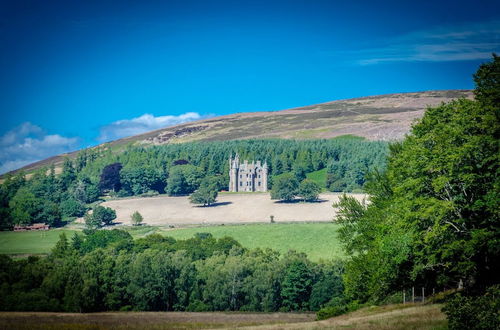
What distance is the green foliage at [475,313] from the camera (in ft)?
77.5

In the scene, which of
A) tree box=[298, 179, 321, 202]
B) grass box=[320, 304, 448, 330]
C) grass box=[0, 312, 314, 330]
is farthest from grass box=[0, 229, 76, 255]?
grass box=[320, 304, 448, 330]

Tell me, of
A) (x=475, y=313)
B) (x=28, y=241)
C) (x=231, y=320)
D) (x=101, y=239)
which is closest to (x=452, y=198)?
(x=475, y=313)

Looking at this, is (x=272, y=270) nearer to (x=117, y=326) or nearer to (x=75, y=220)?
(x=117, y=326)

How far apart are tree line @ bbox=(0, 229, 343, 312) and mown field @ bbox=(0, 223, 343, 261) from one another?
57.7 ft

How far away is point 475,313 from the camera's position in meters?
24.3

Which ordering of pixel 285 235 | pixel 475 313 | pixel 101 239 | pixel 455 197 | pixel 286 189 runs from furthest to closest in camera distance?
1. pixel 286 189
2. pixel 285 235
3. pixel 101 239
4. pixel 455 197
5. pixel 475 313

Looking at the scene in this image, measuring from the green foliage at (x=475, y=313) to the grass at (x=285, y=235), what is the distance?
7580cm

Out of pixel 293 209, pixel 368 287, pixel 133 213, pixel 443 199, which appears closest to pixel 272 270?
pixel 368 287

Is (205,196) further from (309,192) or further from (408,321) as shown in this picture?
(408,321)

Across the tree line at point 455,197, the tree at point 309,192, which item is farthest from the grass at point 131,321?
the tree at point 309,192

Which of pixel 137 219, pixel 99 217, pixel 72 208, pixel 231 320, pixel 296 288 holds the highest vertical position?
pixel 72 208

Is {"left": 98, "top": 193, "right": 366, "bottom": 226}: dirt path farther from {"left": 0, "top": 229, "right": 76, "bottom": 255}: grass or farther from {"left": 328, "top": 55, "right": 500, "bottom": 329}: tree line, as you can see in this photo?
{"left": 328, "top": 55, "right": 500, "bottom": 329}: tree line

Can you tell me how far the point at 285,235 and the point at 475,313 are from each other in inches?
A: 4033

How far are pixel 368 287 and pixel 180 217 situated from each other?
118m
